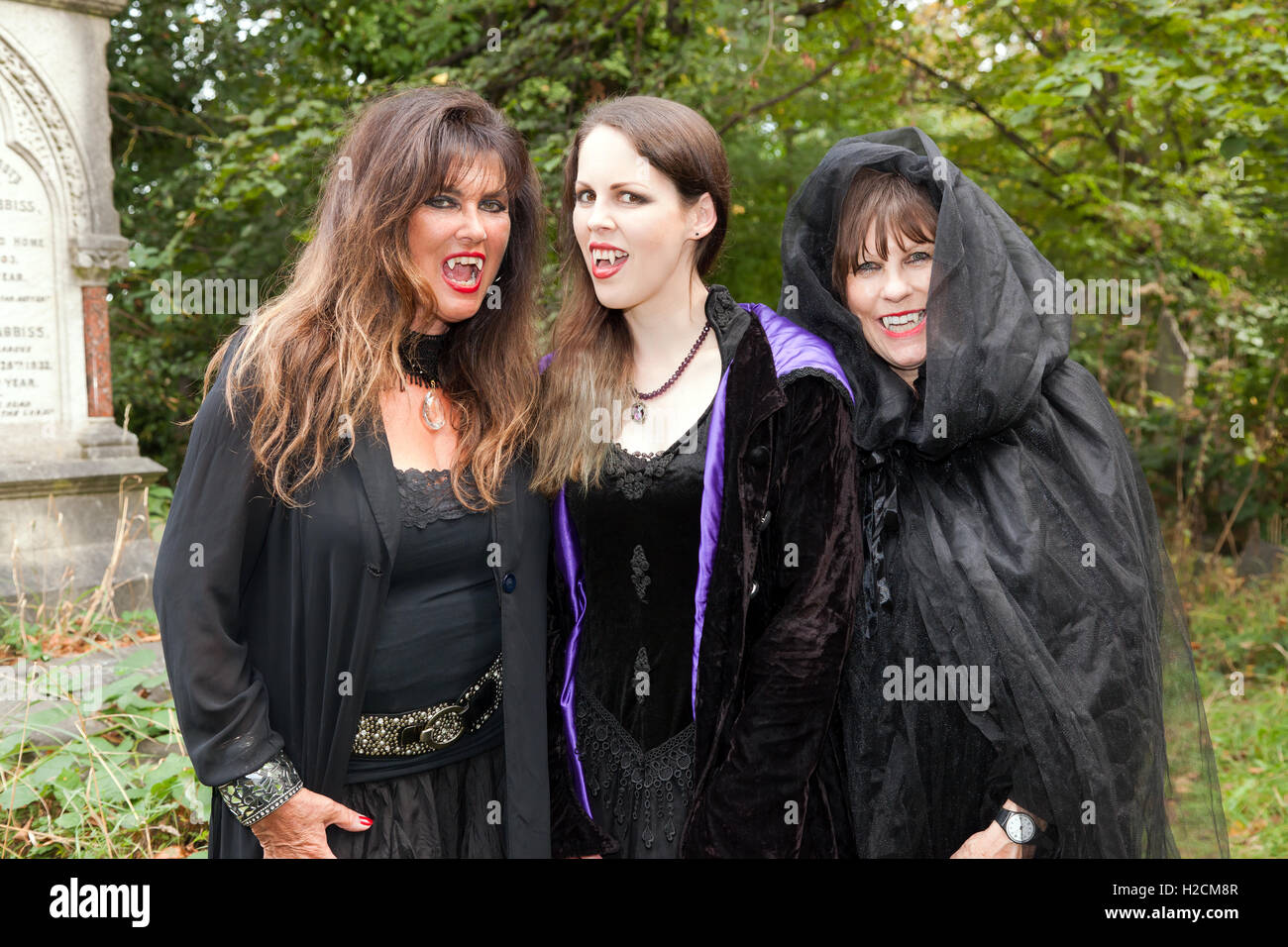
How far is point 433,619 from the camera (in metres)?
2.03

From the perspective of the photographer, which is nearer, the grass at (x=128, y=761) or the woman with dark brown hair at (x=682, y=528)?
the woman with dark brown hair at (x=682, y=528)

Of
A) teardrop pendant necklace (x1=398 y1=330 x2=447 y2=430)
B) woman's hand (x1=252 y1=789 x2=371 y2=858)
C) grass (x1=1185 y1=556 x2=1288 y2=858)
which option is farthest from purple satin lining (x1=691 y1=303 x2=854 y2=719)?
→ grass (x1=1185 y1=556 x2=1288 y2=858)

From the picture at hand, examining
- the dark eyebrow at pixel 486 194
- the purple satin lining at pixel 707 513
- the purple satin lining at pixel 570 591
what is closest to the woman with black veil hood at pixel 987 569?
the purple satin lining at pixel 707 513

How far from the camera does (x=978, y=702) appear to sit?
2.05 m

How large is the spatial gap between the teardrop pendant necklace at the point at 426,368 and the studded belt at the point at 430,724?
0.52 metres

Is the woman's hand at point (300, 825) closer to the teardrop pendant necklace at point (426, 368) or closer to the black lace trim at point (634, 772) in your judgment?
the black lace trim at point (634, 772)

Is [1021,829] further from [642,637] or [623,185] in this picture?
[623,185]

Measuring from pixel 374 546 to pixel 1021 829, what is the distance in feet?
4.47

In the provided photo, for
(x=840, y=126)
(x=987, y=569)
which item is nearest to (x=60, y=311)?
(x=987, y=569)

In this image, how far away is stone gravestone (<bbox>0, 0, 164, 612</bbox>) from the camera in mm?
5223

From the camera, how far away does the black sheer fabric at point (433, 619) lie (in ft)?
6.55

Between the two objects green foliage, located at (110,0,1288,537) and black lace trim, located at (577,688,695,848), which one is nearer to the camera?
black lace trim, located at (577,688,695,848)

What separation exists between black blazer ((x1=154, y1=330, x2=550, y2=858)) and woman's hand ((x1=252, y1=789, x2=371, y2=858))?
1.5 inches

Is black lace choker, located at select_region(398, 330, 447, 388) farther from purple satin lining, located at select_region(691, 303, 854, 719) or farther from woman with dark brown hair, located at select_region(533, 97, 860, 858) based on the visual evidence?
purple satin lining, located at select_region(691, 303, 854, 719)
